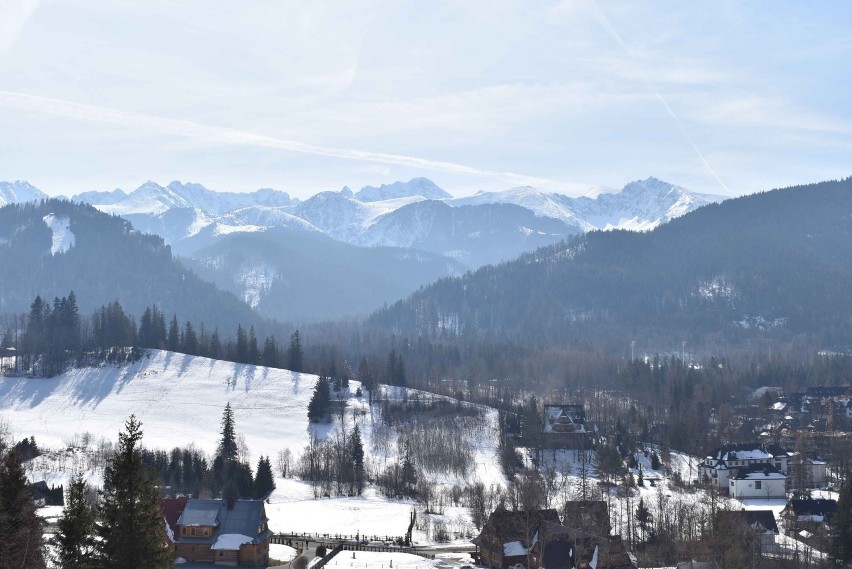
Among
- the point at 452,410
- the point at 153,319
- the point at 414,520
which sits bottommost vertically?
the point at 414,520

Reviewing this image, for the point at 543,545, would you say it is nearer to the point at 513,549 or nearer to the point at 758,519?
the point at 513,549

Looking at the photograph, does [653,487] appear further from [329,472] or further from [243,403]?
[243,403]

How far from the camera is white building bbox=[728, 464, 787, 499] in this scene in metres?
94.8

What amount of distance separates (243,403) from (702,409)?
64242 millimetres

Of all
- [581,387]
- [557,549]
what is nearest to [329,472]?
[557,549]

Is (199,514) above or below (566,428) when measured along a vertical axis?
below

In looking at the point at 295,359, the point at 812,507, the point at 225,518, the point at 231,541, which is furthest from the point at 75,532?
the point at 295,359

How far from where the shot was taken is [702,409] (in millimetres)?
138125

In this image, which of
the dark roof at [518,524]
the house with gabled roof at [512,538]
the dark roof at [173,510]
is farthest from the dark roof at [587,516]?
the dark roof at [173,510]

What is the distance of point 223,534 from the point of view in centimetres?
6225

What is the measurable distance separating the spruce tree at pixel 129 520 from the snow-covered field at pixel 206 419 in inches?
1917

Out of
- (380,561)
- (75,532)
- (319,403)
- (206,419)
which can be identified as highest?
(319,403)

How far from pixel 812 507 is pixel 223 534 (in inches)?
1849

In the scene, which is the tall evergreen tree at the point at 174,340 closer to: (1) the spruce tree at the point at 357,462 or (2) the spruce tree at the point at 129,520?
(1) the spruce tree at the point at 357,462
